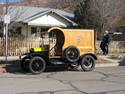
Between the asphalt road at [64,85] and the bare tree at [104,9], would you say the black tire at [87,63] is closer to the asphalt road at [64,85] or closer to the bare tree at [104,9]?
the asphalt road at [64,85]

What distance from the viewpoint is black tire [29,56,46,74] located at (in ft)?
32.9

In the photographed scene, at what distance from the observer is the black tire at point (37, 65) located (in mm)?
10017

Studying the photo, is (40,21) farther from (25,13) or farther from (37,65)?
(37,65)

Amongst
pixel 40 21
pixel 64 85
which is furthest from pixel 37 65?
pixel 40 21

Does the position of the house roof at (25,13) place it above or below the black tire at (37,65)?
above

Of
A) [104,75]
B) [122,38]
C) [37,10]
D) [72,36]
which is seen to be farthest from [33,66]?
[37,10]

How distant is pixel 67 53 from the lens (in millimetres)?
10500

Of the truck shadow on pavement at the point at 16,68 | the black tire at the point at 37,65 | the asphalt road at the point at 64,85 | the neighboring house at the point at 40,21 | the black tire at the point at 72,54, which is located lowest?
the asphalt road at the point at 64,85

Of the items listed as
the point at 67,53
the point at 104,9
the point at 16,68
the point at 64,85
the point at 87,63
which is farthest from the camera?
the point at 104,9

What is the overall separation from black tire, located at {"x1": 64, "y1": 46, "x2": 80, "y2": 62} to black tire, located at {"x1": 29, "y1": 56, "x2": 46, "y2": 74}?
1191 mm

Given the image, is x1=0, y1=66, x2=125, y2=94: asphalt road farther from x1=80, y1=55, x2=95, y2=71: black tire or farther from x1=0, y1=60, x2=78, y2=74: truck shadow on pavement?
x1=0, y1=60, x2=78, y2=74: truck shadow on pavement

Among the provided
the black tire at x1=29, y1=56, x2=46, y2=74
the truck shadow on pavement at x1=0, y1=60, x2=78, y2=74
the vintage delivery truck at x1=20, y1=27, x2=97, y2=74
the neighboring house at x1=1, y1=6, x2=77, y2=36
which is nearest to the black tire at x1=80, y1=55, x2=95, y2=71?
the vintage delivery truck at x1=20, y1=27, x2=97, y2=74

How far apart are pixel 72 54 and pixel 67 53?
275mm

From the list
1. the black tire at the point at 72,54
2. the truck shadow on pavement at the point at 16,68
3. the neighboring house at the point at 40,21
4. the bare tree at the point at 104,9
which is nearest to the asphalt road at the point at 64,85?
the black tire at the point at 72,54
